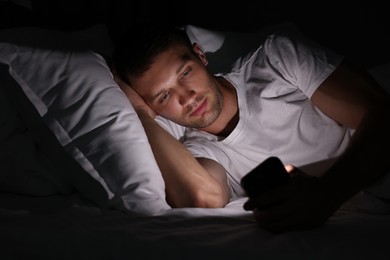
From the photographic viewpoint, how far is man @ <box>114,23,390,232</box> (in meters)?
1.16

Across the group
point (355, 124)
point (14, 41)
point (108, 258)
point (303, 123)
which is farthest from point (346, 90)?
point (14, 41)

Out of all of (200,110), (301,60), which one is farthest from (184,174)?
(301,60)

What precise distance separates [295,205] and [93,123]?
0.52m

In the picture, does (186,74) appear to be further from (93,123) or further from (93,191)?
(93,191)

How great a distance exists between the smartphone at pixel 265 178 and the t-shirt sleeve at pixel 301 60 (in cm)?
39

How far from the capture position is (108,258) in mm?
800

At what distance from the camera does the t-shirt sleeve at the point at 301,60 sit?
3.90ft

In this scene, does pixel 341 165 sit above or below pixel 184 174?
above

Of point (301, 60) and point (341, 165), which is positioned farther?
point (301, 60)

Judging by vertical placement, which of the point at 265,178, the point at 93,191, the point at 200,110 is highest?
the point at 265,178

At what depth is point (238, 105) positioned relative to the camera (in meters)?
1.35

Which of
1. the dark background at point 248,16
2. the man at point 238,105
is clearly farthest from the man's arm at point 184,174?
the dark background at point 248,16

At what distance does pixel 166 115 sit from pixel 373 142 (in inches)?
22.6

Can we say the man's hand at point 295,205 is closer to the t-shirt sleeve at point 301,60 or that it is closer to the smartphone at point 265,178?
the smartphone at point 265,178
